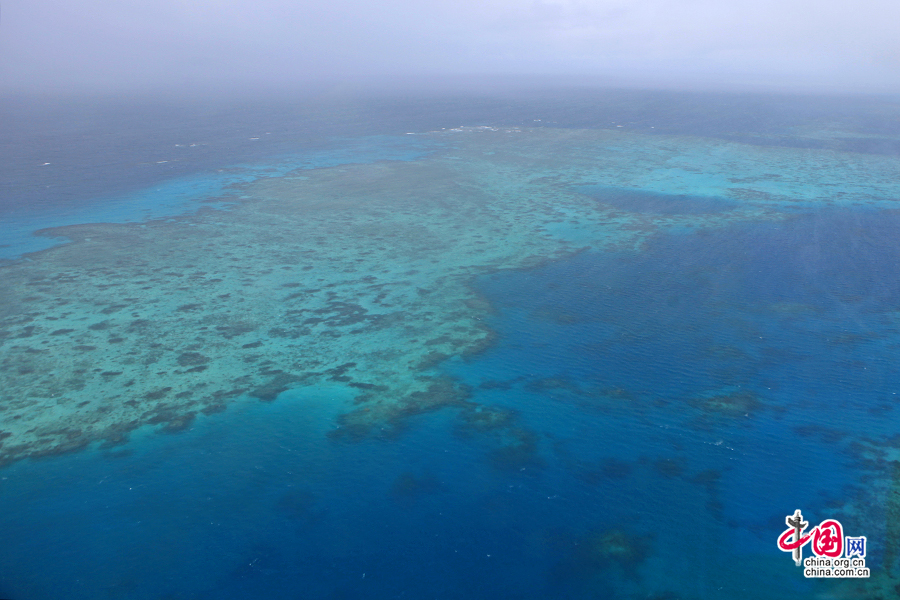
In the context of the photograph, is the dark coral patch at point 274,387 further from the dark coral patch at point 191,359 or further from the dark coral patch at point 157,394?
the dark coral patch at point 191,359

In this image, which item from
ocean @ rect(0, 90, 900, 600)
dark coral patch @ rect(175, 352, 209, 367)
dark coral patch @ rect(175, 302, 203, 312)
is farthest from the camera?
dark coral patch @ rect(175, 302, 203, 312)

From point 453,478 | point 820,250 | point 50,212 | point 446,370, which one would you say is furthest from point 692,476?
point 50,212

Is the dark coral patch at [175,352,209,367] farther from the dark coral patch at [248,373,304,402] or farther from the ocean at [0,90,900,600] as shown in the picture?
the dark coral patch at [248,373,304,402]

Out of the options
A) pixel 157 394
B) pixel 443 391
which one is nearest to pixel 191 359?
pixel 157 394

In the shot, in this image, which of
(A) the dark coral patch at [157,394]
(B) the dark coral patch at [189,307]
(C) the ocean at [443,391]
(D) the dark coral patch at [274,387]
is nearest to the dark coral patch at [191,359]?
(C) the ocean at [443,391]

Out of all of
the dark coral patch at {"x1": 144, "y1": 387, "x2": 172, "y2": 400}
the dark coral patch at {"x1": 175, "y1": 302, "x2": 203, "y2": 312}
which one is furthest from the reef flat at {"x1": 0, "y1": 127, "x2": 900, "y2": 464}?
the dark coral patch at {"x1": 175, "y1": 302, "x2": 203, "y2": 312}

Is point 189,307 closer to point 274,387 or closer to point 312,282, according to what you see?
point 312,282
